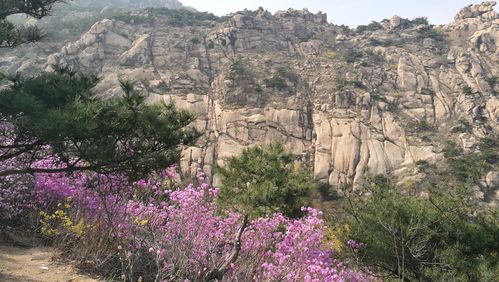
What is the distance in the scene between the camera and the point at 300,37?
193 feet

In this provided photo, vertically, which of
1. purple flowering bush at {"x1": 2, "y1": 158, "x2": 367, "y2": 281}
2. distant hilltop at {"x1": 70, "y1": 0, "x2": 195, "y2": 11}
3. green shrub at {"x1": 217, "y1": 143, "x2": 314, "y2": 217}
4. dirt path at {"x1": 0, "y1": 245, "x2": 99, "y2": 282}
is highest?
distant hilltop at {"x1": 70, "y1": 0, "x2": 195, "y2": 11}

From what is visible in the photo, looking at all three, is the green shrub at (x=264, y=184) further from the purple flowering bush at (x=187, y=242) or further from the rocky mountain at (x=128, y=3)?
the rocky mountain at (x=128, y=3)

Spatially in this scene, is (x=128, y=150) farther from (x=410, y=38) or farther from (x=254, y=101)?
(x=410, y=38)

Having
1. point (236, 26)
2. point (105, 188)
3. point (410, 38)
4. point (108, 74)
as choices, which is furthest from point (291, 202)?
point (410, 38)

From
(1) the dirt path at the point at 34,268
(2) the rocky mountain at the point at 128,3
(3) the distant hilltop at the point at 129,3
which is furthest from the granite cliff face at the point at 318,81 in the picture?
(3) the distant hilltop at the point at 129,3

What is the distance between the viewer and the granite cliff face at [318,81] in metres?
38.4

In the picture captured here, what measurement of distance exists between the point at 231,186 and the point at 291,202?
239 centimetres

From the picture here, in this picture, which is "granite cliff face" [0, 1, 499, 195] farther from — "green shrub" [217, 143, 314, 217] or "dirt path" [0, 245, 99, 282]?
"dirt path" [0, 245, 99, 282]

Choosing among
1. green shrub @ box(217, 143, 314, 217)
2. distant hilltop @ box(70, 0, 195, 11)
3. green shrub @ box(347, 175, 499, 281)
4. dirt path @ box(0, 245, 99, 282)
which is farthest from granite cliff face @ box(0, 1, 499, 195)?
distant hilltop @ box(70, 0, 195, 11)

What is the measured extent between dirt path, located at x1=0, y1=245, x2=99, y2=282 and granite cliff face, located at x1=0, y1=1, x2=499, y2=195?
24.2 metres

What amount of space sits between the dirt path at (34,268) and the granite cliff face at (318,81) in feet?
79.3

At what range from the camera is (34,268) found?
6480 millimetres

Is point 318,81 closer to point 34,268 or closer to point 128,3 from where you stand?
point 34,268

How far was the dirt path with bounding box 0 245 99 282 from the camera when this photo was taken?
19.8ft
